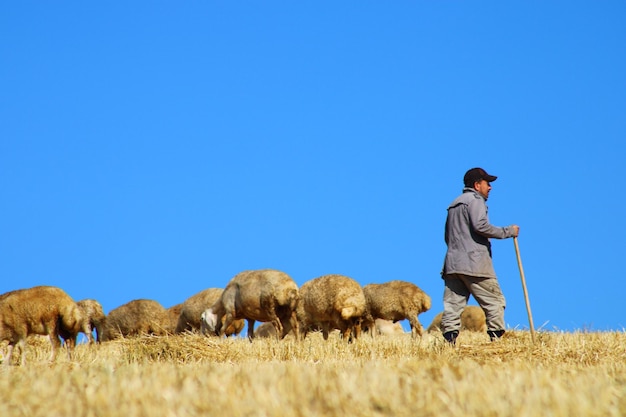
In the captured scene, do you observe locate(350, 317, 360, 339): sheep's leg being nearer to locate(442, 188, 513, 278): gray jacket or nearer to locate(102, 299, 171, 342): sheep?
locate(442, 188, 513, 278): gray jacket

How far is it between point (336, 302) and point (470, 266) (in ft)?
25.9

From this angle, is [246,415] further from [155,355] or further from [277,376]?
[155,355]

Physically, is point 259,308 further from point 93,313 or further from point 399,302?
point 93,313

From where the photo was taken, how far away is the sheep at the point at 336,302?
19453 mm

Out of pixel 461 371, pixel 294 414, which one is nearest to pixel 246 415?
pixel 294 414

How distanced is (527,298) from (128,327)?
17.5m

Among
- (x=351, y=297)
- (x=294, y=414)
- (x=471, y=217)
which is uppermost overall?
(x=351, y=297)

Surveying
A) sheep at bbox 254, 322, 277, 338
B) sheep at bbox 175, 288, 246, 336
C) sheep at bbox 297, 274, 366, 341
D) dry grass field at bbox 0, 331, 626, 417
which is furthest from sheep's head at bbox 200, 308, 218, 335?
dry grass field at bbox 0, 331, 626, 417

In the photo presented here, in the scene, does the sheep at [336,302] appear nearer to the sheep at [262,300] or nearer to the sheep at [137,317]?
the sheep at [262,300]

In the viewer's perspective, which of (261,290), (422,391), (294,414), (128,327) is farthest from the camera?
(128,327)

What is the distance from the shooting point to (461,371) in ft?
17.6

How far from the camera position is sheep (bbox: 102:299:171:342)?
86.0 feet

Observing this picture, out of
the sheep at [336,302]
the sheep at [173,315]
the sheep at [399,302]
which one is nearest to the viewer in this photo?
the sheep at [336,302]

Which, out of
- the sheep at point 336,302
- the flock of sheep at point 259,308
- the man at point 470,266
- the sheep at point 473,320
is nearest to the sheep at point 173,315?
the flock of sheep at point 259,308
